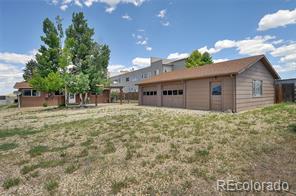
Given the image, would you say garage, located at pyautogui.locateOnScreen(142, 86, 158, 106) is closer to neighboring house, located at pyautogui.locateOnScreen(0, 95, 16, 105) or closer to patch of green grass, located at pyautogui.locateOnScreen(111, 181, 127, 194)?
patch of green grass, located at pyautogui.locateOnScreen(111, 181, 127, 194)

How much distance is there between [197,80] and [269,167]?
12427 millimetres

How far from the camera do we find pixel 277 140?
5750mm

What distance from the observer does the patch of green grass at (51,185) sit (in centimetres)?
347

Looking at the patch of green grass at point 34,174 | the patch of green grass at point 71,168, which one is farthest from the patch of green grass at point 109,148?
the patch of green grass at point 34,174

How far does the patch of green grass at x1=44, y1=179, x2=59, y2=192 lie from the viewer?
3.47 metres

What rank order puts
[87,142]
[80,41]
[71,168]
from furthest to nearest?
[80,41]
[87,142]
[71,168]

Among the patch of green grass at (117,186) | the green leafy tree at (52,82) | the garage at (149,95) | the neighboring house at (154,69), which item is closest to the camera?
the patch of green grass at (117,186)

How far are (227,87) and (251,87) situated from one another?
101 inches

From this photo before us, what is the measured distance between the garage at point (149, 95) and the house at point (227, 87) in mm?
1735

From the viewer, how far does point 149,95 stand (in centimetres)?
2234

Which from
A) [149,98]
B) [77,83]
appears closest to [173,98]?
[149,98]

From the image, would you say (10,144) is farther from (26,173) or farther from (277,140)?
(277,140)

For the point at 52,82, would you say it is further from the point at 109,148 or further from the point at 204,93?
the point at 109,148

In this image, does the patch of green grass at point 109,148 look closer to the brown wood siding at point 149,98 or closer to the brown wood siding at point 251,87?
the brown wood siding at point 251,87
